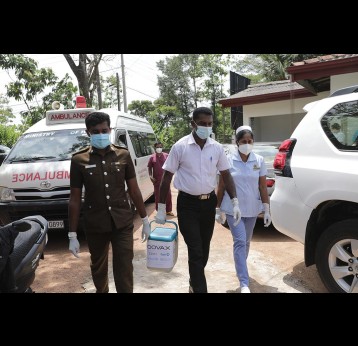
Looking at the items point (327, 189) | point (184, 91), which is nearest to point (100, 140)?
point (327, 189)

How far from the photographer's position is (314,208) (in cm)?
330

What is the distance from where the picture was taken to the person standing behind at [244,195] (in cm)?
361

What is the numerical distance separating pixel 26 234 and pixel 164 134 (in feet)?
94.7

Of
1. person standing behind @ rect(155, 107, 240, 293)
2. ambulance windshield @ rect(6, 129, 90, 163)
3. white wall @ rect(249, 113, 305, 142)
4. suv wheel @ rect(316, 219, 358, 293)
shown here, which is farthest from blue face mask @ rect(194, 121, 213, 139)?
white wall @ rect(249, 113, 305, 142)

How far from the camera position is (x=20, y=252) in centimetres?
293

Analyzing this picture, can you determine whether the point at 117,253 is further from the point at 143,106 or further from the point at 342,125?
the point at 143,106

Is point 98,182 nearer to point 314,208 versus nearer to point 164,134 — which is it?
point 314,208

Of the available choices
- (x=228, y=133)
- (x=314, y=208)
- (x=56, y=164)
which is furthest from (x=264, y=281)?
(x=228, y=133)

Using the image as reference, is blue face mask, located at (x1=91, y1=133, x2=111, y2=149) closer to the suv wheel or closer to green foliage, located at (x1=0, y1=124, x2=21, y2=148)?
the suv wheel

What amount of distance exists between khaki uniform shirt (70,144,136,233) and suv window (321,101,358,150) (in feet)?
6.34

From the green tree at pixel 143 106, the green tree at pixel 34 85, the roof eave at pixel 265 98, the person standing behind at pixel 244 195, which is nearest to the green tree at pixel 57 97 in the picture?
the green tree at pixel 34 85

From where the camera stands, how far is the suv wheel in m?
3.00

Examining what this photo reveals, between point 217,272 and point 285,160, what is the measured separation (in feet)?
5.10

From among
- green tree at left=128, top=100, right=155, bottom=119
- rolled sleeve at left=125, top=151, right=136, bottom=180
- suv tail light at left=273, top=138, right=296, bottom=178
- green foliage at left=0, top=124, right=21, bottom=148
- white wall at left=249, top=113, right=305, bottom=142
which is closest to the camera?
rolled sleeve at left=125, top=151, right=136, bottom=180
